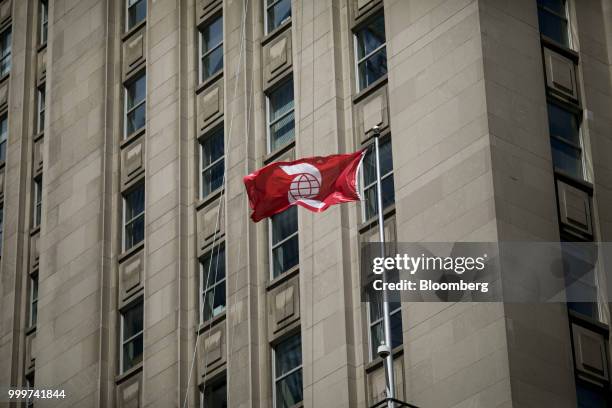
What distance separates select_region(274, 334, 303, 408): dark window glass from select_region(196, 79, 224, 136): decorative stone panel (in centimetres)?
799

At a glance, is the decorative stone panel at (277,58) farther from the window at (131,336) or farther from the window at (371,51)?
the window at (131,336)

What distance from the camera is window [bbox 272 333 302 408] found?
42219 mm

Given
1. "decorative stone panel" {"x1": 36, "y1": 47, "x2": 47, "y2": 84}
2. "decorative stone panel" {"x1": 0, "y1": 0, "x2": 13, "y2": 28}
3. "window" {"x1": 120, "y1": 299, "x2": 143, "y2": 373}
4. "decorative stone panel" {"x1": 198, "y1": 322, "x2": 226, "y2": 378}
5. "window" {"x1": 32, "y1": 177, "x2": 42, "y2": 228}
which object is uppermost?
"decorative stone panel" {"x1": 0, "y1": 0, "x2": 13, "y2": 28}

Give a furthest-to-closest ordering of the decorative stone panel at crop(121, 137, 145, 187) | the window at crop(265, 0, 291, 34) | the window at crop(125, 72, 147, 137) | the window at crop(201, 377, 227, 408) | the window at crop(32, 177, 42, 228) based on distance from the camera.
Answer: the window at crop(32, 177, 42, 228)
the window at crop(125, 72, 147, 137)
the decorative stone panel at crop(121, 137, 145, 187)
the window at crop(265, 0, 291, 34)
the window at crop(201, 377, 227, 408)

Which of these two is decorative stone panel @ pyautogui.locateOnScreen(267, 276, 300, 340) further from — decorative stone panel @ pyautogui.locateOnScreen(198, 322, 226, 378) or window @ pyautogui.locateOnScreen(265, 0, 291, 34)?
window @ pyautogui.locateOnScreen(265, 0, 291, 34)

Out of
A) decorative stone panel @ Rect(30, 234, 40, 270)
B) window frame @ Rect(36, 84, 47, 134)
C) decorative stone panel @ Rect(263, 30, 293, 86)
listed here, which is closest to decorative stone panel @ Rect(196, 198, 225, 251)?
decorative stone panel @ Rect(263, 30, 293, 86)

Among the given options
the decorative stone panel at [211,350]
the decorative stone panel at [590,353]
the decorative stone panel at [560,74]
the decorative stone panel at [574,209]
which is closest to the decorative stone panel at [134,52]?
the decorative stone panel at [211,350]

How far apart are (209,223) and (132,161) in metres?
5.36

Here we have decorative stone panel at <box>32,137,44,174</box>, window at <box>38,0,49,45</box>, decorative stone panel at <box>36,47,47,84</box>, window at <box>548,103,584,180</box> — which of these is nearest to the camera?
window at <box>548,103,584,180</box>

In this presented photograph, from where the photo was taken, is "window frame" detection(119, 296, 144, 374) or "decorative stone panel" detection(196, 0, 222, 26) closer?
"window frame" detection(119, 296, 144, 374)

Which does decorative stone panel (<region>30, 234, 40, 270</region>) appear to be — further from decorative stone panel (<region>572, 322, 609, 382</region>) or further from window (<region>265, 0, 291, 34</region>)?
decorative stone panel (<region>572, 322, 609, 382</region>)

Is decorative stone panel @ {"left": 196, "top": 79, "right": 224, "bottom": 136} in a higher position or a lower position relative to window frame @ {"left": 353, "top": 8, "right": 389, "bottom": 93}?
higher

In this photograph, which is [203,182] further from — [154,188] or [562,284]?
[562,284]

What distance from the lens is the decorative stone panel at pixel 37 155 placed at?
56.8m
